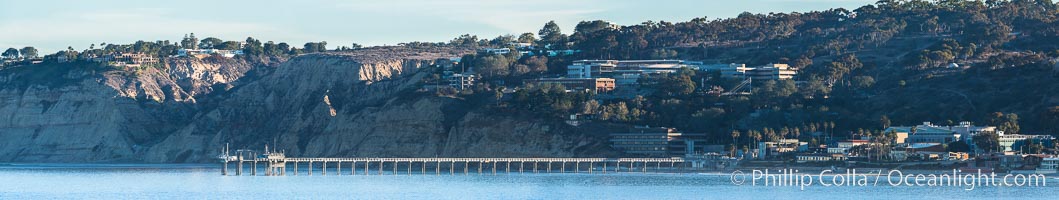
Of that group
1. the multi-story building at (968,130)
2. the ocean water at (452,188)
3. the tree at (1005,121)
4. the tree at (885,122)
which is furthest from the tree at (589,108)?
the tree at (1005,121)

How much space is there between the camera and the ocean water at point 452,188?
387ft

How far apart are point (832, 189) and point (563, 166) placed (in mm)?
47778

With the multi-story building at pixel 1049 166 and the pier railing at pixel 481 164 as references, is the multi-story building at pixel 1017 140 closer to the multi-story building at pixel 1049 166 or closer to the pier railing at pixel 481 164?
the multi-story building at pixel 1049 166

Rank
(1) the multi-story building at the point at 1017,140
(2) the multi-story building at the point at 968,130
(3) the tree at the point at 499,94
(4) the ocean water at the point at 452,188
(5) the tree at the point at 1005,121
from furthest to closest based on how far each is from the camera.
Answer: (3) the tree at the point at 499,94
(5) the tree at the point at 1005,121
(2) the multi-story building at the point at 968,130
(1) the multi-story building at the point at 1017,140
(4) the ocean water at the point at 452,188

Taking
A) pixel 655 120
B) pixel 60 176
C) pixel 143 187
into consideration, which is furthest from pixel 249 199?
pixel 655 120

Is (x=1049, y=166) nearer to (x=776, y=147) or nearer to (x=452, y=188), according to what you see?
(x=776, y=147)

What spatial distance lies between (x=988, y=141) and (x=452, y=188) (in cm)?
4751

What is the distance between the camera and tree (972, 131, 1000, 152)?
157875mm

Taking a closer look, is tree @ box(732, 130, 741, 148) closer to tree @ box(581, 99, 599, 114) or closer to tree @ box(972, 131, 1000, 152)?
tree @ box(581, 99, 599, 114)

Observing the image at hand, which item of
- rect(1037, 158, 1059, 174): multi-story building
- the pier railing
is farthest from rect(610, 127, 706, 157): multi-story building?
rect(1037, 158, 1059, 174): multi-story building

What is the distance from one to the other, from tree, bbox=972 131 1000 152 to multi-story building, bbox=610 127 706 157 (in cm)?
2652

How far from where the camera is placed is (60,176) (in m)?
161

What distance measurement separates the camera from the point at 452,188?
130250mm

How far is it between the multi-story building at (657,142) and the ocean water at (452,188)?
13.7 meters
